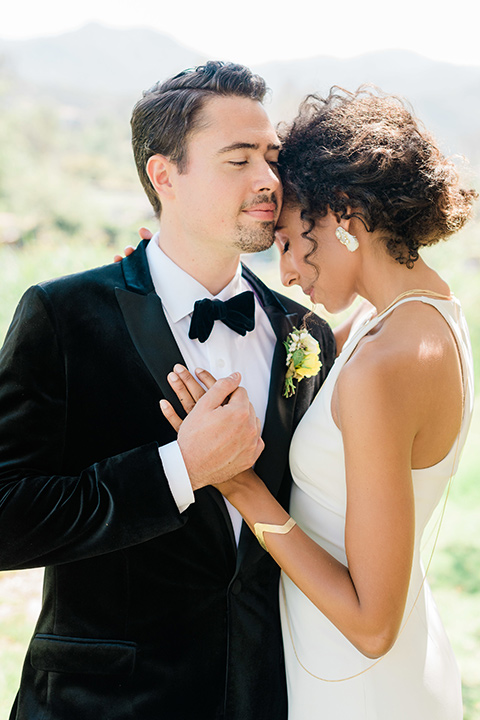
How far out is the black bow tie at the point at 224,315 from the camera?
80.5 inches

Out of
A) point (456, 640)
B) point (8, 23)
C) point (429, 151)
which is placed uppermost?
point (429, 151)

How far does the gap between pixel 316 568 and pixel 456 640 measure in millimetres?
3532

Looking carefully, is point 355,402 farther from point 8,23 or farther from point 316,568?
point 8,23

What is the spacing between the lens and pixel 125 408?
190cm

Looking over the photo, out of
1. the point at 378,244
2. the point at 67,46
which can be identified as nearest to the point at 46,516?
the point at 378,244

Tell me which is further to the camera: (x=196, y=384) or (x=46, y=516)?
(x=196, y=384)

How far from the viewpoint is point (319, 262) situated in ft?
6.58

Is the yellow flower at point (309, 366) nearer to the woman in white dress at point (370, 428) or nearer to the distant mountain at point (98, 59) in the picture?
the woman in white dress at point (370, 428)

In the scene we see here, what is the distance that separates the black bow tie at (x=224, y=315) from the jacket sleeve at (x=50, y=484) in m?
0.44

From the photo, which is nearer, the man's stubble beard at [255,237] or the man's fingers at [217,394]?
the man's fingers at [217,394]

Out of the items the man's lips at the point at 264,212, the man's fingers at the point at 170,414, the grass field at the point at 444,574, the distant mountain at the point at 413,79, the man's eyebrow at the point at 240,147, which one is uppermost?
the man's eyebrow at the point at 240,147

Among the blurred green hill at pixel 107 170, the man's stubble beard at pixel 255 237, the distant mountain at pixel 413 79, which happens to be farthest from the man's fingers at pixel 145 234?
the distant mountain at pixel 413 79

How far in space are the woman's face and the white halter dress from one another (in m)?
0.22

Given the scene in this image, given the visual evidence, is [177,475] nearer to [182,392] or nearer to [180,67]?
[182,392]
